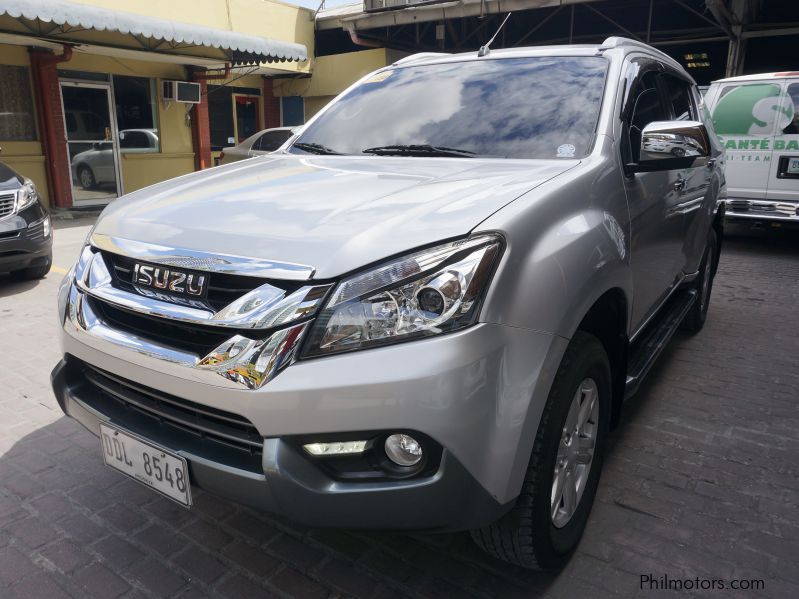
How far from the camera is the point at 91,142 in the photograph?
12.8 meters

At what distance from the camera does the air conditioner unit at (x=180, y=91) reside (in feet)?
45.5

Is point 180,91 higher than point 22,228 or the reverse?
higher

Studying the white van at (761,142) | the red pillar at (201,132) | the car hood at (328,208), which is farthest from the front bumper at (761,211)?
the red pillar at (201,132)

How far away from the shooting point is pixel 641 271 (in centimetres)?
275

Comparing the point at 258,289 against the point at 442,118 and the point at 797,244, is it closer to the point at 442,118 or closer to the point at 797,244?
the point at 442,118

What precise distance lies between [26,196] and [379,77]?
4.42 meters

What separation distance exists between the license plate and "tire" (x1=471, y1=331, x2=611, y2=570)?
0.91m

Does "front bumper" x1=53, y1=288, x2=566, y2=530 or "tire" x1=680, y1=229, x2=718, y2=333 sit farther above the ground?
"front bumper" x1=53, y1=288, x2=566, y2=530

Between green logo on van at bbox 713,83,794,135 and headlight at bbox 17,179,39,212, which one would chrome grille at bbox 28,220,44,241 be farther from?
green logo on van at bbox 713,83,794,135

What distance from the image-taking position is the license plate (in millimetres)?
1944

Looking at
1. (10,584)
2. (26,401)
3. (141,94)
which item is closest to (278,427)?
(10,584)

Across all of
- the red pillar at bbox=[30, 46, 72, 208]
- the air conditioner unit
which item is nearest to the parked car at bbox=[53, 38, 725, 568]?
the red pillar at bbox=[30, 46, 72, 208]

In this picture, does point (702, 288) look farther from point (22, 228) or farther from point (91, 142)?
point (91, 142)

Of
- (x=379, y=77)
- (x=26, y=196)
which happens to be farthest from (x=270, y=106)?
(x=379, y=77)
